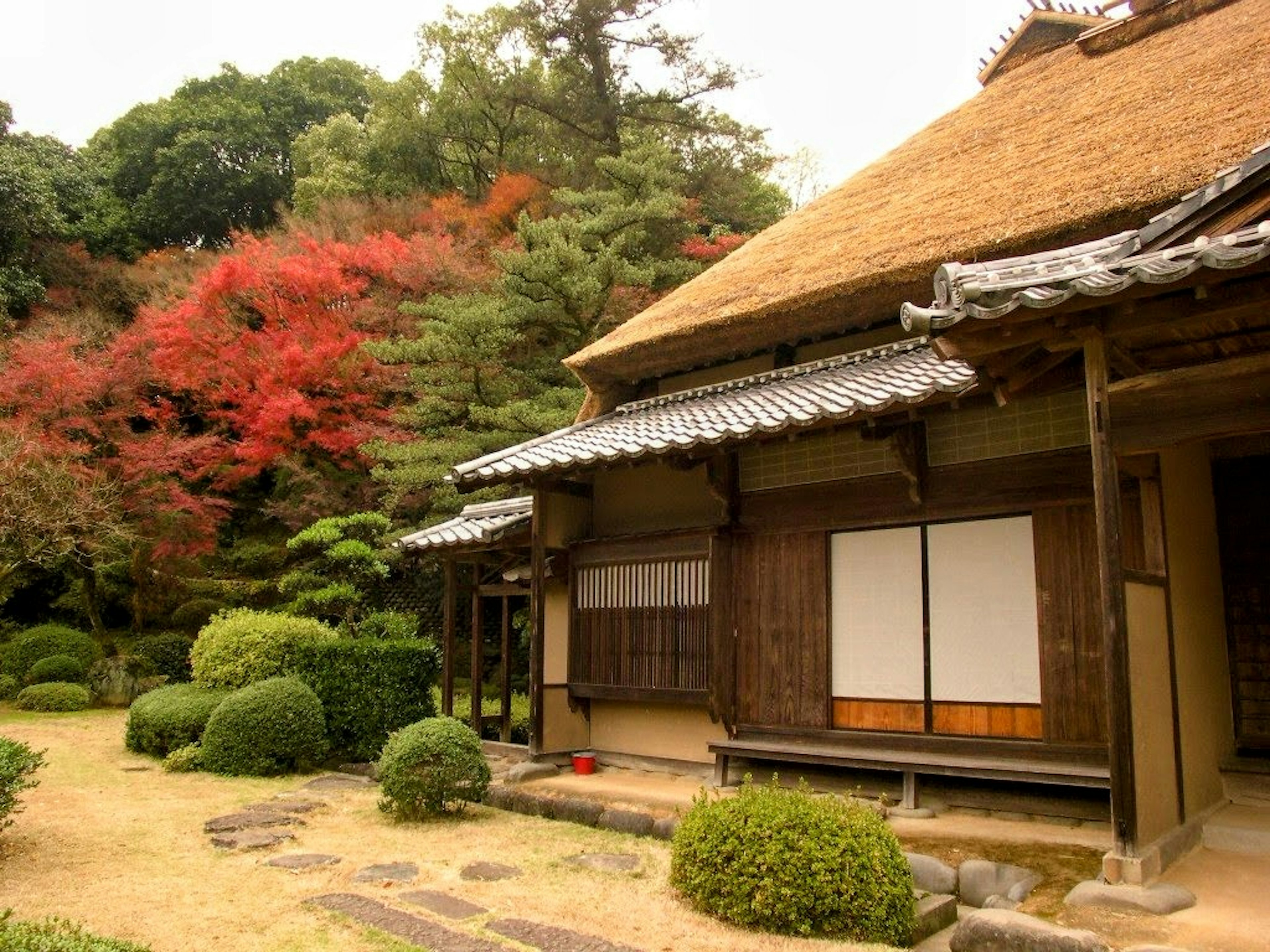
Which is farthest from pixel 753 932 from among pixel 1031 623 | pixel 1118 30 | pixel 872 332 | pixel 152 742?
pixel 1118 30

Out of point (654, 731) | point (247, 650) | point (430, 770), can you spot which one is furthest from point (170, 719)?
point (654, 731)

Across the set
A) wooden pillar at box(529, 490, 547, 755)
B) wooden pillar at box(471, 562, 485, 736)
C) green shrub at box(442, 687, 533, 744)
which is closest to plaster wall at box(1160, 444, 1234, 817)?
wooden pillar at box(529, 490, 547, 755)

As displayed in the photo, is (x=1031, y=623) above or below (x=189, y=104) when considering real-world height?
below

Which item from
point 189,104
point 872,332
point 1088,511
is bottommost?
point 1088,511

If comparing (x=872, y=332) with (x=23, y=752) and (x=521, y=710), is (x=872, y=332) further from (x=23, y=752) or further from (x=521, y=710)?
(x=521, y=710)

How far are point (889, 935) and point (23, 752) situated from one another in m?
5.36

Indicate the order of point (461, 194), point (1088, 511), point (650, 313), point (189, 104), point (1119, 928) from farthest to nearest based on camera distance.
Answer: point (189, 104), point (461, 194), point (650, 313), point (1088, 511), point (1119, 928)

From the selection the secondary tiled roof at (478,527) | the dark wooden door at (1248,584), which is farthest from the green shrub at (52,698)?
the dark wooden door at (1248,584)

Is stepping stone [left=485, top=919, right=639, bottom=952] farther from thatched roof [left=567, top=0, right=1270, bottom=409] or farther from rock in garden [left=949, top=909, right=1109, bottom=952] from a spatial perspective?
thatched roof [left=567, top=0, right=1270, bottom=409]

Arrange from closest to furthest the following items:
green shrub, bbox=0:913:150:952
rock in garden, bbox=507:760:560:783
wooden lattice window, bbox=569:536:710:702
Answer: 1. green shrub, bbox=0:913:150:952
2. wooden lattice window, bbox=569:536:710:702
3. rock in garden, bbox=507:760:560:783

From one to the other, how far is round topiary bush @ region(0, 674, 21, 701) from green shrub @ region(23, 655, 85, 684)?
0.17 metres

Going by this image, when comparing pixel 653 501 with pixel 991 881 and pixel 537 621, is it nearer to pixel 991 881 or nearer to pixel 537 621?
pixel 537 621

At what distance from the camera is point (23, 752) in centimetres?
582

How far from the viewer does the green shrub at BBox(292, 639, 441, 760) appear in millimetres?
9477
